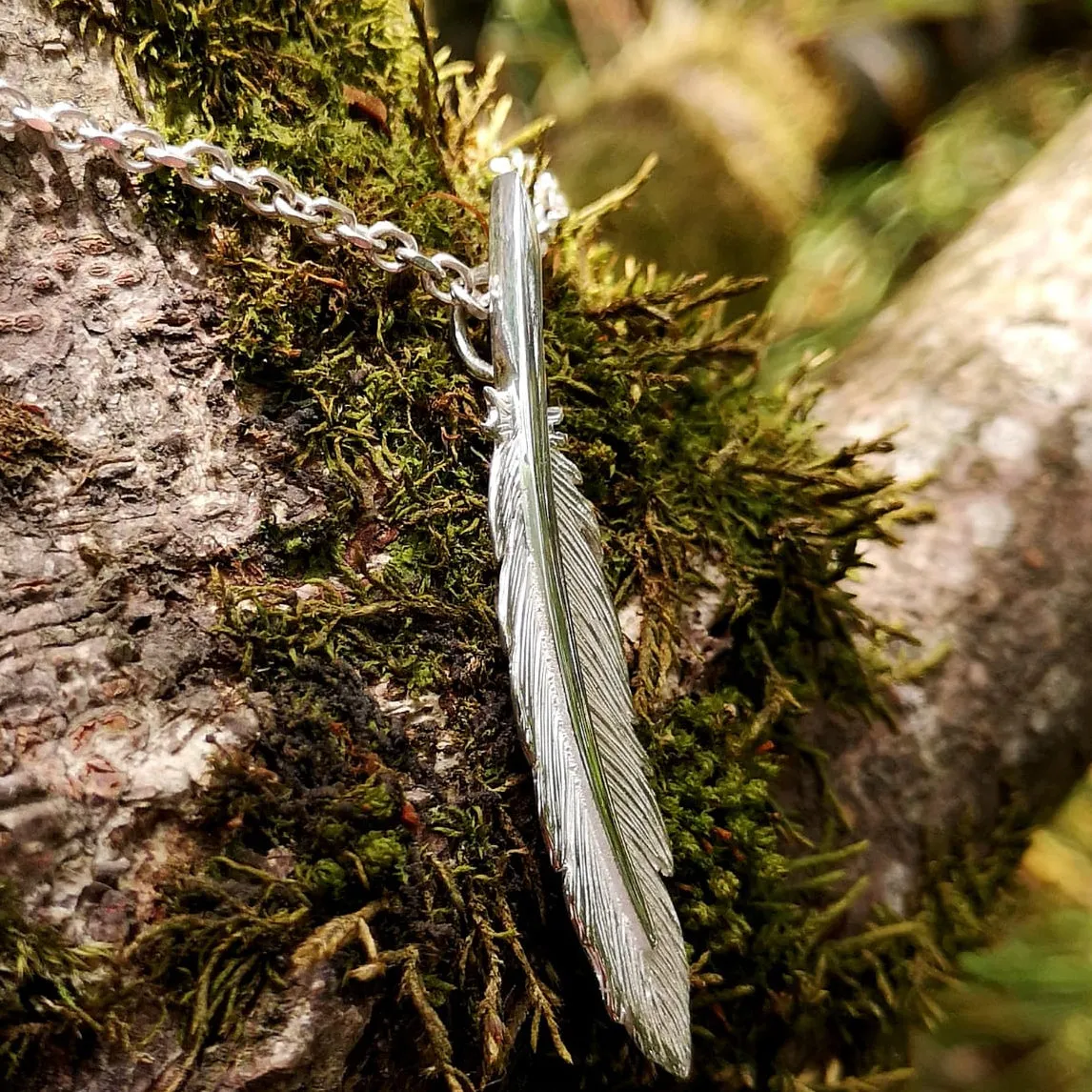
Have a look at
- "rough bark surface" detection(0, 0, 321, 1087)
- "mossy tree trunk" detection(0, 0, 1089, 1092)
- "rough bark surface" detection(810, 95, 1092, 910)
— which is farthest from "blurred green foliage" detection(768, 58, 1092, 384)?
"rough bark surface" detection(0, 0, 321, 1087)

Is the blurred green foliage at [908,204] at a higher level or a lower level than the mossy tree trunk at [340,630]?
higher

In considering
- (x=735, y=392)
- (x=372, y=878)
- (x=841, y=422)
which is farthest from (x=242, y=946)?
(x=841, y=422)

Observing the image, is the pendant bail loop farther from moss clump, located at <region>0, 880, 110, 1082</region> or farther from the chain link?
moss clump, located at <region>0, 880, 110, 1082</region>

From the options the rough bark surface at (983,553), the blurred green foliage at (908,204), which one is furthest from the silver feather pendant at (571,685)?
the blurred green foliage at (908,204)

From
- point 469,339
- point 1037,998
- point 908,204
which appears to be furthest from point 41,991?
point 908,204

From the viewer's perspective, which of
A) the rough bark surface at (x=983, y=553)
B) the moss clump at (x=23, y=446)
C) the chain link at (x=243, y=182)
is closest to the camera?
the moss clump at (x=23, y=446)

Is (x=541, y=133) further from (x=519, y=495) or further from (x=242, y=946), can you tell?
(x=242, y=946)

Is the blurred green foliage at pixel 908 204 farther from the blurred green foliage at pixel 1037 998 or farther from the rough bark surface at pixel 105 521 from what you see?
the rough bark surface at pixel 105 521
